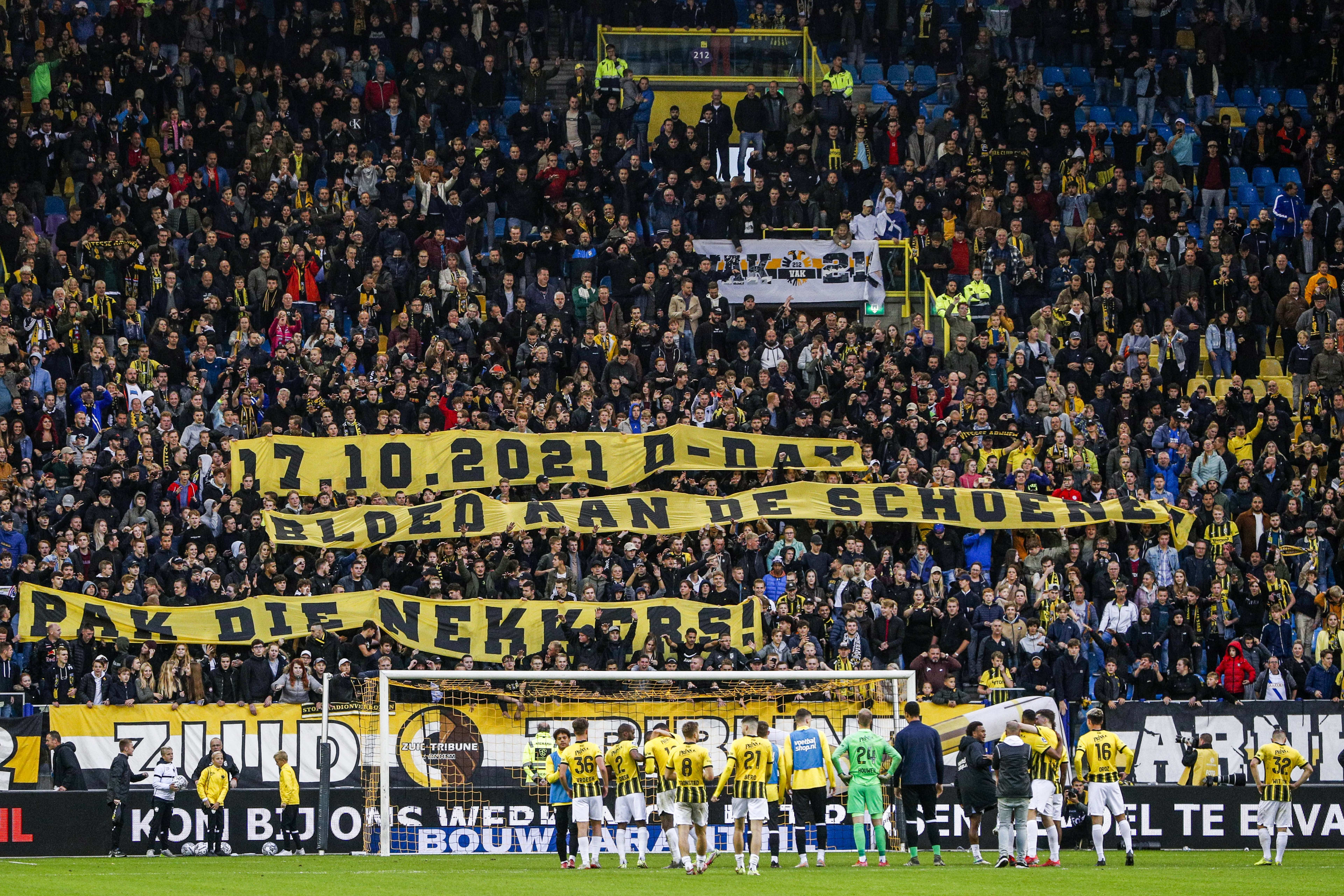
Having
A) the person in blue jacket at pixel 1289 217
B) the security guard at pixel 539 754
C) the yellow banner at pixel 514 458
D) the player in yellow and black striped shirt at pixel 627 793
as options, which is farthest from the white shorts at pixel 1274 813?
the person in blue jacket at pixel 1289 217

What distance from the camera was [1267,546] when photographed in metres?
27.9

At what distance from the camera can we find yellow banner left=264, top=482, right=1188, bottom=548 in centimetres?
2733

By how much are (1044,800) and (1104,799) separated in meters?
0.68

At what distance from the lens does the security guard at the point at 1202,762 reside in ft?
79.9

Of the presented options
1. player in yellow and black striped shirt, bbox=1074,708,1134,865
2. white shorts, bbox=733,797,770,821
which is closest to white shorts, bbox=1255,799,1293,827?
player in yellow and black striped shirt, bbox=1074,708,1134,865

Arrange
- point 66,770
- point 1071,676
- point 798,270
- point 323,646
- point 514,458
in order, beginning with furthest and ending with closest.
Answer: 1. point 798,270
2. point 514,458
3. point 323,646
4. point 1071,676
5. point 66,770

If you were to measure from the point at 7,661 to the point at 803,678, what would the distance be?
1003cm

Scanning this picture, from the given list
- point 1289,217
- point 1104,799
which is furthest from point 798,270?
point 1104,799

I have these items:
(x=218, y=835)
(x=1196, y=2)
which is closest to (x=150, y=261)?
(x=218, y=835)

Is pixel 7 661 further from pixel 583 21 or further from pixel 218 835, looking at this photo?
pixel 583 21

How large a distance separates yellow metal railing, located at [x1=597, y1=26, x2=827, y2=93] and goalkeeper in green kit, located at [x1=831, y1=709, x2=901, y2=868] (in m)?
19.6

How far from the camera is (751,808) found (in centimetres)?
1989

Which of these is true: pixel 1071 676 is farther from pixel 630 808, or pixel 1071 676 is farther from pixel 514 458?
pixel 514 458

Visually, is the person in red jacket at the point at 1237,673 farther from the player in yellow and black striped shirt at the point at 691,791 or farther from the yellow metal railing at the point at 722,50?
the yellow metal railing at the point at 722,50
